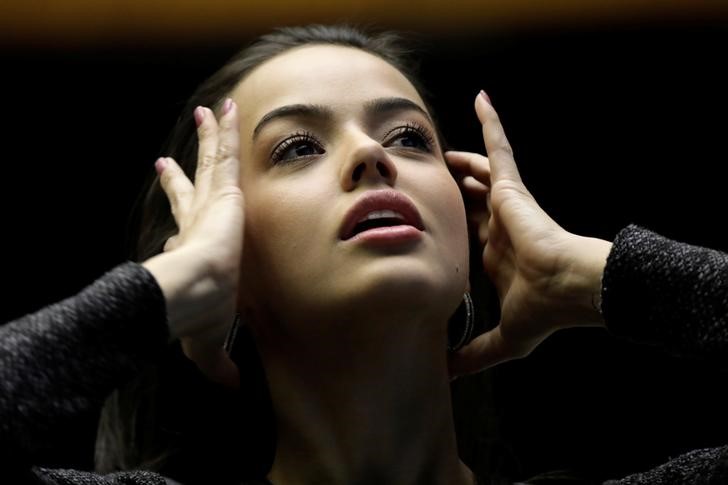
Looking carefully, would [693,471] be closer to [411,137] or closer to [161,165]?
[411,137]

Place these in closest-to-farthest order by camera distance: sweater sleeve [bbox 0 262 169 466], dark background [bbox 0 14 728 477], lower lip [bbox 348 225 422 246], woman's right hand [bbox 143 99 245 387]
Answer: sweater sleeve [bbox 0 262 169 466] < woman's right hand [bbox 143 99 245 387] < lower lip [bbox 348 225 422 246] < dark background [bbox 0 14 728 477]

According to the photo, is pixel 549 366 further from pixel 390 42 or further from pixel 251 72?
pixel 251 72

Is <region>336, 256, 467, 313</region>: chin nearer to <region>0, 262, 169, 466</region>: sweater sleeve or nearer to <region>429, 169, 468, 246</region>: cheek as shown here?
<region>429, 169, 468, 246</region>: cheek

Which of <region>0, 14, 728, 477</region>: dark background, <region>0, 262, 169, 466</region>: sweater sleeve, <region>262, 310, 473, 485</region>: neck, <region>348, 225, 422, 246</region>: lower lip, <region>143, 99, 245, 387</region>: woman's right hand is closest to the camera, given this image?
<region>0, 262, 169, 466</region>: sweater sleeve

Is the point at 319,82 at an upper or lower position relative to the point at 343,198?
upper

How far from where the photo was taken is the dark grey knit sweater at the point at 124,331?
3.92 ft

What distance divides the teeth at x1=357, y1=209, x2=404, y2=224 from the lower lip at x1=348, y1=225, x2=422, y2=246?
2cm

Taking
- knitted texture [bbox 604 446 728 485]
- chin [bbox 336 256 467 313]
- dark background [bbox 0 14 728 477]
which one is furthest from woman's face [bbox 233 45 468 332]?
dark background [bbox 0 14 728 477]

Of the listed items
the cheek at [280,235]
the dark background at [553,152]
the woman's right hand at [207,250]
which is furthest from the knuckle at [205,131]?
the dark background at [553,152]

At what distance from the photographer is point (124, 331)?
124 centimetres

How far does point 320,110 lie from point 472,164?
303mm

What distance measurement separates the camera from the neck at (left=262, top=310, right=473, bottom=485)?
1.54 m

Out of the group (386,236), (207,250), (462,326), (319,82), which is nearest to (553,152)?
(462,326)

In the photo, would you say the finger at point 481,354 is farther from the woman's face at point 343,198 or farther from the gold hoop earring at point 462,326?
the woman's face at point 343,198
